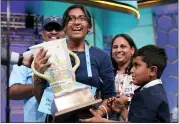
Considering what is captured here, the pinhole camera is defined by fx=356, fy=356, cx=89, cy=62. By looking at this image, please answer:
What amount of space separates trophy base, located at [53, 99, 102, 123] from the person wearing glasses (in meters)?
0.39

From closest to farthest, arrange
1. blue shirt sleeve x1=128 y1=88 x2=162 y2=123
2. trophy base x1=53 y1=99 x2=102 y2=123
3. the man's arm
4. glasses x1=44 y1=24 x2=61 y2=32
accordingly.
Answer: trophy base x1=53 y1=99 x2=102 y2=123
blue shirt sleeve x1=128 y1=88 x2=162 y2=123
the man's arm
glasses x1=44 y1=24 x2=61 y2=32

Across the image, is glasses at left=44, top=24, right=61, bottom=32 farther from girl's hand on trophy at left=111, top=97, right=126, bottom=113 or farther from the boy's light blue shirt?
girl's hand on trophy at left=111, top=97, right=126, bottom=113

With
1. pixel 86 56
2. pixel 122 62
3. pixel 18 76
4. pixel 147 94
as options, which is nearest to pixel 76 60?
pixel 86 56

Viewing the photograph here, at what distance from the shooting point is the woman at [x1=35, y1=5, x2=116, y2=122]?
1486 millimetres

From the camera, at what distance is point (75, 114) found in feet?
4.03

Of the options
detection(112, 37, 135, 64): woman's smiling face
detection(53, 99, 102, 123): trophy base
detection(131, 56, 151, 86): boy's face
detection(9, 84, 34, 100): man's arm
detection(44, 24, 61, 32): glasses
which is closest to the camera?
detection(53, 99, 102, 123): trophy base

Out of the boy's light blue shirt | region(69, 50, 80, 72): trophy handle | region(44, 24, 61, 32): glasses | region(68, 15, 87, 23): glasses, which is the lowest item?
the boy's light blue shirt

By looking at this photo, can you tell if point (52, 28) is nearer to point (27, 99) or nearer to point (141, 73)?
point (27, 99)

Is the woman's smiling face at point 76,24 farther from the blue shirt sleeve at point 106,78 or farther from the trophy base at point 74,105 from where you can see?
the trophy base at point 74,105

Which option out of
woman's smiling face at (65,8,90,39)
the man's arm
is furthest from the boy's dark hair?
the man's arm

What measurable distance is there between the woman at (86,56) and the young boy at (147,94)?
3.5 inches

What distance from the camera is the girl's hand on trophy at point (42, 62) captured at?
134 cm

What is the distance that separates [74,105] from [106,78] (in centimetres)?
36

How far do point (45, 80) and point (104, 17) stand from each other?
10.0ft
